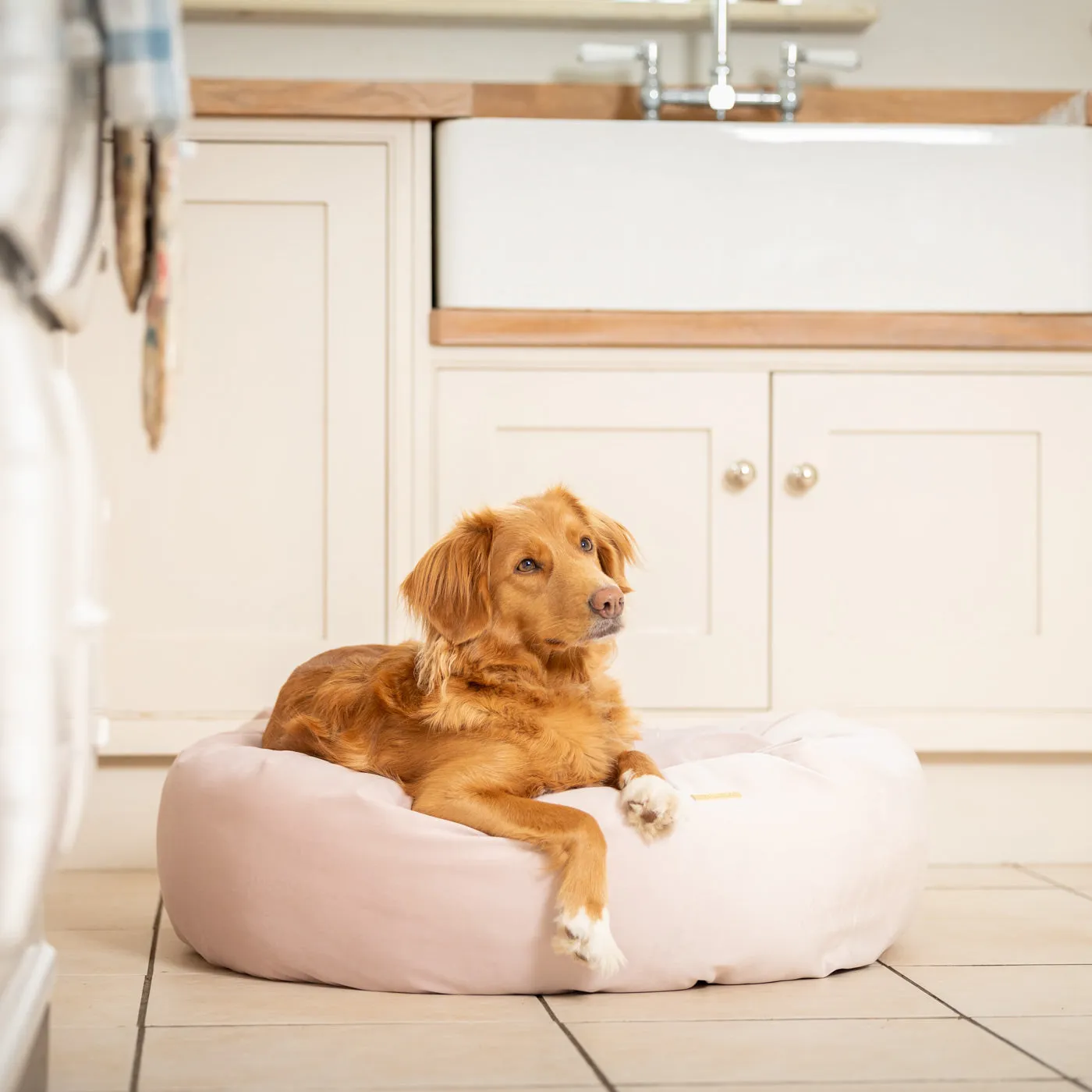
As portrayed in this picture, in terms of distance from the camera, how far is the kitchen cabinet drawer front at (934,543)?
2.72 m

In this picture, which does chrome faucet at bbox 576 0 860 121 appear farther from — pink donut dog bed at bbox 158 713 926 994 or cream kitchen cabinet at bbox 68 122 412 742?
pink donut dog bed at bbox 158 713 926 994

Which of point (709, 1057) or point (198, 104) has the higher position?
point (198, 104)

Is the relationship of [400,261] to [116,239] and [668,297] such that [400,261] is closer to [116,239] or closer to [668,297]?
[668,297]

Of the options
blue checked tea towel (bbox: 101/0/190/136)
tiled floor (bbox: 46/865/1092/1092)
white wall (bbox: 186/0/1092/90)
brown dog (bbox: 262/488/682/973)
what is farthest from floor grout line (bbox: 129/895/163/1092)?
white wall (bbox: 186/0/1092/90)

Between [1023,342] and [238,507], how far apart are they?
5.13 ft

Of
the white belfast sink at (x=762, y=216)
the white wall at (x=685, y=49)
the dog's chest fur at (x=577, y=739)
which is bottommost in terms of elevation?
the dog's chest fur at (x=577, y=739)

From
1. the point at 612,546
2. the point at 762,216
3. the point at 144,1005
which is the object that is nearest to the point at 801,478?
the point at 762,216

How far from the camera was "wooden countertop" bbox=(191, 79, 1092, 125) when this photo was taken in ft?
8.65

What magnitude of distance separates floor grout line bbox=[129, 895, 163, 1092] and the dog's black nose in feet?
2.57

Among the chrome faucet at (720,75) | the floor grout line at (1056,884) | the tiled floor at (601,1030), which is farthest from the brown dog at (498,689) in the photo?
the chrome faucet at (720,75)

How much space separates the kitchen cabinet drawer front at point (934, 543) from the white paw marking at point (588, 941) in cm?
107

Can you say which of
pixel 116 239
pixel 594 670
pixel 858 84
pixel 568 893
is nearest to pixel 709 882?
pixel 568 893

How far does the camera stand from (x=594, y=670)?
2.11 meters

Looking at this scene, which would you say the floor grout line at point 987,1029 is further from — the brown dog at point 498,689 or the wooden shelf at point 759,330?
the wooden shelf at point 759,330
